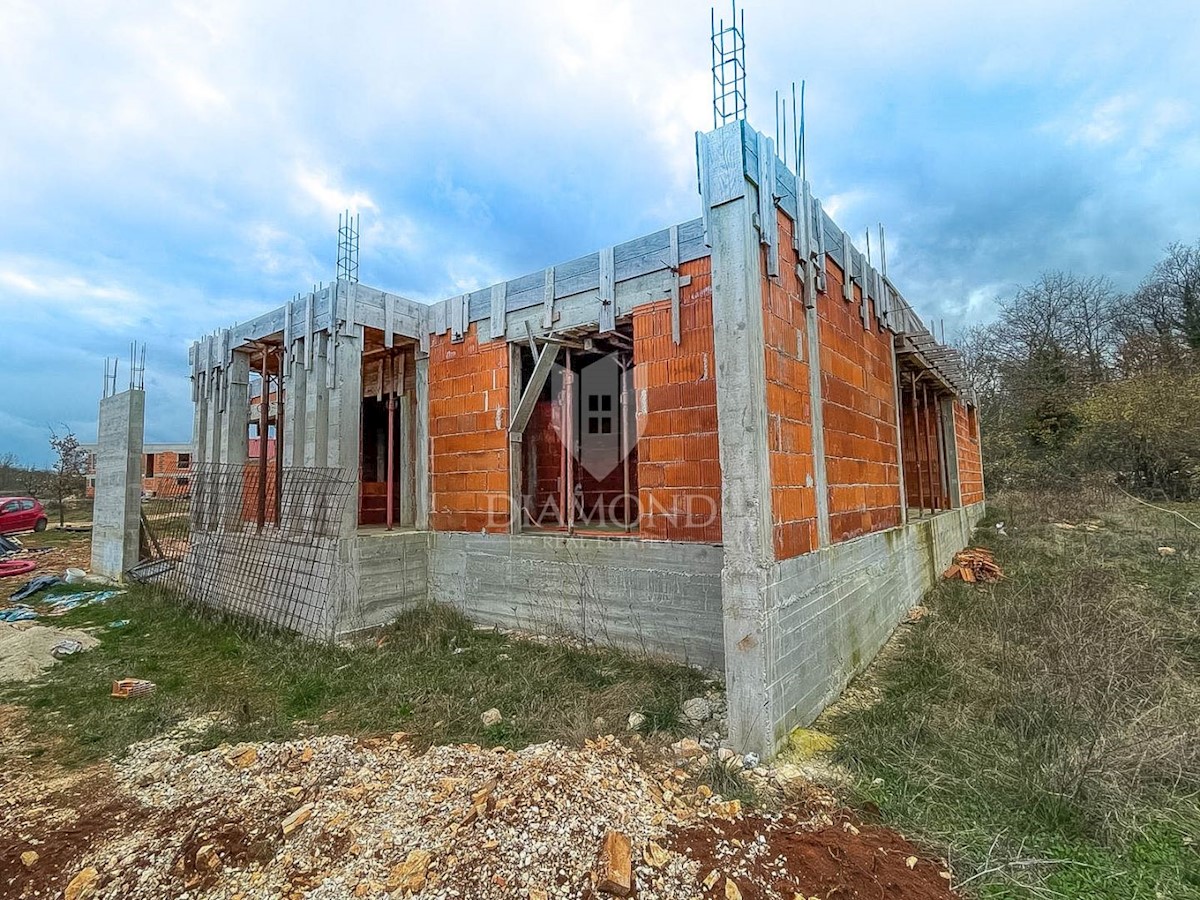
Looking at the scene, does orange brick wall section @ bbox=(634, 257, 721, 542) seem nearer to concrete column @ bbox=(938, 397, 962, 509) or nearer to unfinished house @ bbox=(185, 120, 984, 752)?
unfinished house @ bbox=(185, 120, 984, 752)

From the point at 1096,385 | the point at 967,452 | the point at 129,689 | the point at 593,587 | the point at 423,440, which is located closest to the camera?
the point at 129,689

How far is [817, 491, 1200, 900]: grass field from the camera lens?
254 cm

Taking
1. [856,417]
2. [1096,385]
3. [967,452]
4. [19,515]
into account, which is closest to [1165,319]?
[1096,385]

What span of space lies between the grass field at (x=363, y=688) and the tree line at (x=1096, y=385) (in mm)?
19682

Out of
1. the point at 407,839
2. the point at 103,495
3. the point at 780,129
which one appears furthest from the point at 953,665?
the point at 103,495

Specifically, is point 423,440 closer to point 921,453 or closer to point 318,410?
point 318,410

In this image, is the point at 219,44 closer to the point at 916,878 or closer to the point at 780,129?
the point at 780,129

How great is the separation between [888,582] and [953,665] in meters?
1.64

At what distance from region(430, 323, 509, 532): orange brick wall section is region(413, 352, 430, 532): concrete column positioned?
0.07 metres

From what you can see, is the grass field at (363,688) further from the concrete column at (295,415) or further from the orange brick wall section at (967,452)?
the orange brick wall section at (967,452)

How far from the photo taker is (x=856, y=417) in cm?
584

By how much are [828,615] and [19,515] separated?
22.5 meters

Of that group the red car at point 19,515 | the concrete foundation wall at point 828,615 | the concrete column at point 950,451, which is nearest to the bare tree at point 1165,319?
the concrete column at point 950,451

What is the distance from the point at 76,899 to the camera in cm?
239
